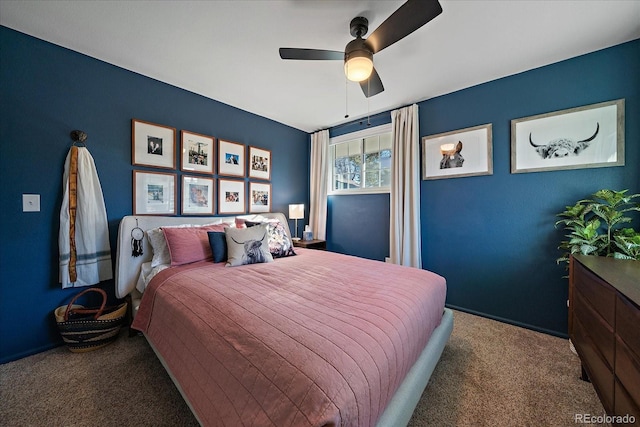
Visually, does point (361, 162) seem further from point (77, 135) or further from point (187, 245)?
point (77, 135)

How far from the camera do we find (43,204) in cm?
196

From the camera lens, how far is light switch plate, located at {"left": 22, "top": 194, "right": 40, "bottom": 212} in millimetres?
1888

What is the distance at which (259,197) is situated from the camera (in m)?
3.49

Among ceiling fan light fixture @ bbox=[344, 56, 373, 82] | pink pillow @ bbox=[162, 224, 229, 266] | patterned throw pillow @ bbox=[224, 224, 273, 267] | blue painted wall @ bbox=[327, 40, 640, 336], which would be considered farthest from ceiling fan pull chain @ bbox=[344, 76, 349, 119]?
pink pillow @ bbox=[162, 224, 229, 266]

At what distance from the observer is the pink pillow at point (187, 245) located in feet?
6.92

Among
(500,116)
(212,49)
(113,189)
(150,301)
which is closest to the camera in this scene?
(150,301)

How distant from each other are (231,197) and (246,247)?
1207 millimetres

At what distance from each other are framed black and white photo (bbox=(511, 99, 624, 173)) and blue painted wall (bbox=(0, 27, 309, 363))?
4.00 metres

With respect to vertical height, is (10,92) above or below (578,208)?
above

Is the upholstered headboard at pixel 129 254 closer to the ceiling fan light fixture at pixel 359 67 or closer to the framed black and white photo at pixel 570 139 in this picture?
the ceiling fan light fixture at pixel 359 67

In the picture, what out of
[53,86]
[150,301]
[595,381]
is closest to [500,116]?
[595,381]

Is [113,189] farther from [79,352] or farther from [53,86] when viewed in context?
[79,352]

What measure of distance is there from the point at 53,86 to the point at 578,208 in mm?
4690

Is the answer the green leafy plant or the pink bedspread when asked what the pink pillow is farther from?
the green leafy plant
